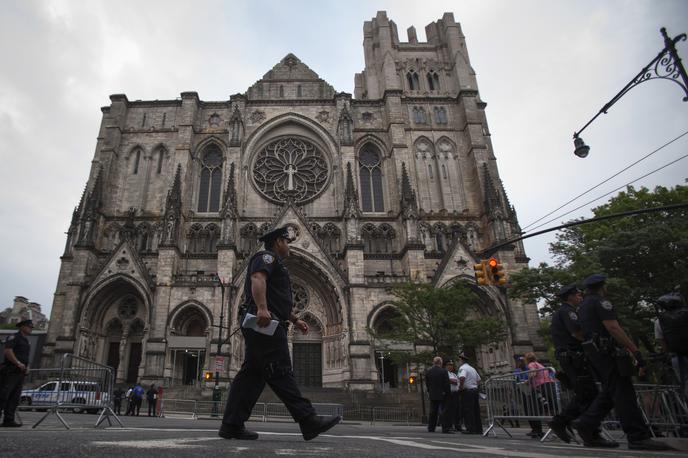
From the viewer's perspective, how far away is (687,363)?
532cm

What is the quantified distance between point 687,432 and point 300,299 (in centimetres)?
2043

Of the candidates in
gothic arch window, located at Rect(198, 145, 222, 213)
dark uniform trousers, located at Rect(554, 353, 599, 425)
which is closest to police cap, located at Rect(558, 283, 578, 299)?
dark uniform trousers, located at Rect(554, 353, 599, 425)

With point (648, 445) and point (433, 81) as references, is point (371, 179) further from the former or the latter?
point (648, 445)

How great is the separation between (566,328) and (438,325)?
13.7 meters

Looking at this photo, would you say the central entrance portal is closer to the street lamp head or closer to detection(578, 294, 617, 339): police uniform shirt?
the street lamp head

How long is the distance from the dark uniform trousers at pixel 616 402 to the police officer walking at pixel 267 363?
294cm

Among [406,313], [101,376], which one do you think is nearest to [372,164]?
[406,313]

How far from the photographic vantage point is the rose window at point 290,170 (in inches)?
1162

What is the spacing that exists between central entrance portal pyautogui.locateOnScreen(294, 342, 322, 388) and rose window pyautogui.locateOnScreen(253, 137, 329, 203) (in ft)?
31.5

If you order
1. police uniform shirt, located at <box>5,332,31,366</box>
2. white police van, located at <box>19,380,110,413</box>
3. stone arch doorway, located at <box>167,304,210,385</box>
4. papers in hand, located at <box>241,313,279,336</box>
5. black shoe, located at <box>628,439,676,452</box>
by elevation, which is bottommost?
black shoe, located at <box>628,439,676,452</box>

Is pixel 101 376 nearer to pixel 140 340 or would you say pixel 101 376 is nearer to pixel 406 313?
pixel 406 313

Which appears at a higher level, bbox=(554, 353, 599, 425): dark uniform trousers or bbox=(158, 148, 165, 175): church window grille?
bbox=(158, 148, 165, 175): church window grille

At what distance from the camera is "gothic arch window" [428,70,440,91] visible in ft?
118

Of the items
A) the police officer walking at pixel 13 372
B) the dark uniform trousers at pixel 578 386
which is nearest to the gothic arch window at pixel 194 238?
the police officer walking at pixel 13 372
